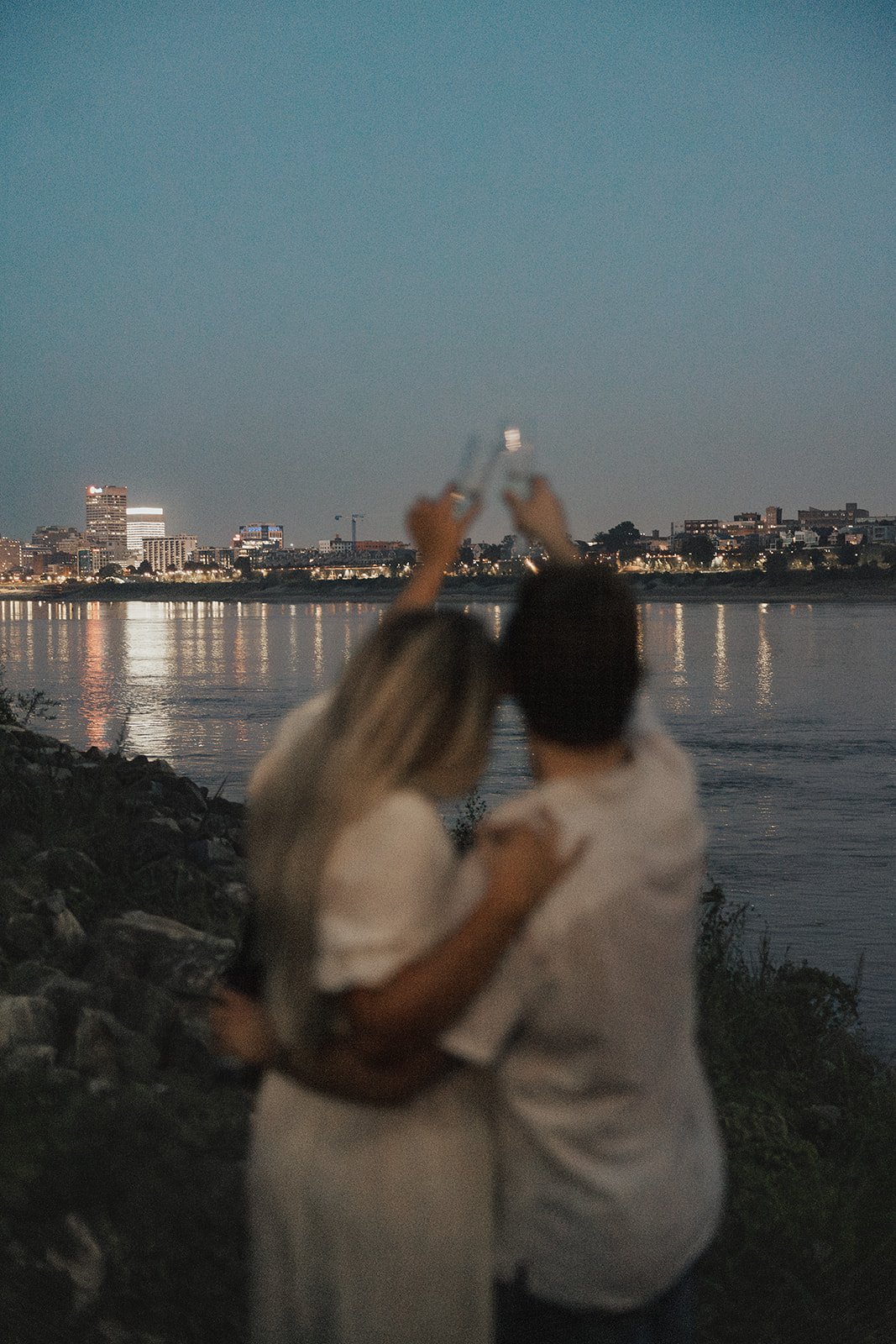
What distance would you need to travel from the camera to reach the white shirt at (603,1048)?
6.55 ft

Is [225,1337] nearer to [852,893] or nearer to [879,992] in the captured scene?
[879,992]

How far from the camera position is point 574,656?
6.73 feet

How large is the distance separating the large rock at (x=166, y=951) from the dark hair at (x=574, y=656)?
3636mm

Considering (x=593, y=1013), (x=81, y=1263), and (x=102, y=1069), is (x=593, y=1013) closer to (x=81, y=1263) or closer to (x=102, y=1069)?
(x=81, y=1263)

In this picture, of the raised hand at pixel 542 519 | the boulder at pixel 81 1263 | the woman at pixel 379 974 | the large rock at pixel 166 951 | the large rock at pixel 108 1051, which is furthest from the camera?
the large rock at pixel 166 951

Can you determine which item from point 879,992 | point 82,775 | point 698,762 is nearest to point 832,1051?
point 879,992

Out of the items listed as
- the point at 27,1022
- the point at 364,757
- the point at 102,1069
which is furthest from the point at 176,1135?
the point at 364,757

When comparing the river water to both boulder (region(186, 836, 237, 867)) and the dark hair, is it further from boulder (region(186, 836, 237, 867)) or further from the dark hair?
boulder (region(186, 836, 237, 867))

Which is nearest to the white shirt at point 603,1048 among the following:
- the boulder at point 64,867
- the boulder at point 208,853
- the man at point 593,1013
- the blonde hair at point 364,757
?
the man at point 593,1013

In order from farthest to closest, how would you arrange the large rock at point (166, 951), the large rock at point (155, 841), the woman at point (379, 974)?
the large rock at point (155, 841), the large rock at point (166, 951), the woman at point (379, 974)

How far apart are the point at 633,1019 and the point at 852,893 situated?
445 inches

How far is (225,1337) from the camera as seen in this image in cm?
354

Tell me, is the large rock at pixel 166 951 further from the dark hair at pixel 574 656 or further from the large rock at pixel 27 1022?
the dark hair at pixel 574 656

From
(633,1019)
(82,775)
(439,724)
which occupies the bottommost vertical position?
(82,775)
